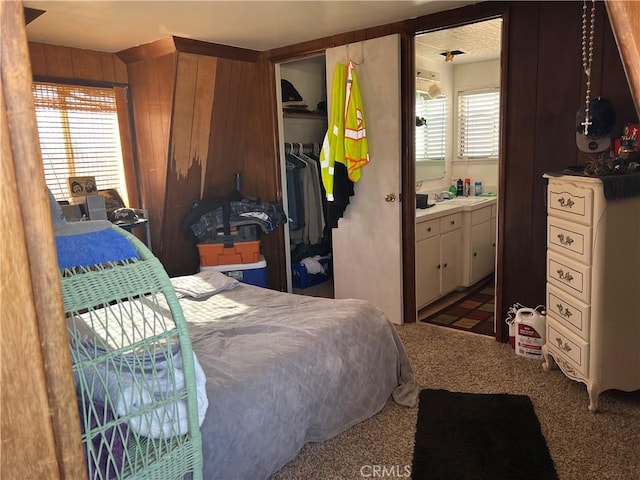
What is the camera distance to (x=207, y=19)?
3051 mm

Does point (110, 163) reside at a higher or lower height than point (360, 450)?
higher

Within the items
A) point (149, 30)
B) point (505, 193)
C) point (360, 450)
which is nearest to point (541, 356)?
point (505, 193)

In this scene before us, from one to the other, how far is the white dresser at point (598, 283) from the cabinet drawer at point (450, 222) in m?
1.65

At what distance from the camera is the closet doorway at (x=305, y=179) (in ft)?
15.2

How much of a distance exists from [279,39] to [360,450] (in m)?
2.91

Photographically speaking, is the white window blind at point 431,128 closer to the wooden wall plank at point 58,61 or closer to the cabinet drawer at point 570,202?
the cabinet drawer at point 570,202

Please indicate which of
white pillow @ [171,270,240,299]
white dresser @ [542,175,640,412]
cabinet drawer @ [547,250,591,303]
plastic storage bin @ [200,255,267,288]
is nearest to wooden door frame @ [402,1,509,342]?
cabinet drawer @ [547,250,591,303]

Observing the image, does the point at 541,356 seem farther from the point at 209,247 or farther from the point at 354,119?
the point at 209,247

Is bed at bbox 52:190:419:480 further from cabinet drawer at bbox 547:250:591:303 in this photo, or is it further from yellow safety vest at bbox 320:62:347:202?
yellow safety vest at bbox 320:62:347:202

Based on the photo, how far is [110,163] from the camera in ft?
13.1

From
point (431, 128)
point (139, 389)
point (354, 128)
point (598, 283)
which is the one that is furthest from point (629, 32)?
point (431, 128)

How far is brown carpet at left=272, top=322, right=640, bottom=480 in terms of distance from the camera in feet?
6.81

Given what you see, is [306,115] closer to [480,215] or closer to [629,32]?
[480,215]

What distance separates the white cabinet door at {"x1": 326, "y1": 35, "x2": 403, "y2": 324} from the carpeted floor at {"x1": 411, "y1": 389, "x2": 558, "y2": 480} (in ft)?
4.03
